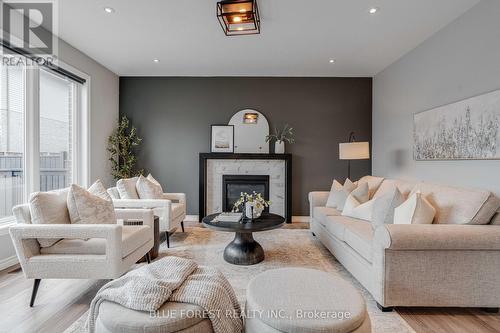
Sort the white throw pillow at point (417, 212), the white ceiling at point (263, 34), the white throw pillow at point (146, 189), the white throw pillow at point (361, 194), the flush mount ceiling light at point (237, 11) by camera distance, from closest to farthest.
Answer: the white throw pillow at point (417, 212) < the flush mount ceiling light at point (237, 11) < the white ceiling at point (263, 34) < the white throw pillow at point (361, 194) < the white throw pillow at point (146, 189)

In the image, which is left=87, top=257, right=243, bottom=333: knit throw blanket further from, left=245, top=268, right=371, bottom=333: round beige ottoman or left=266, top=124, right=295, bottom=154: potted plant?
left=266, top=124, right=295, bottom=154: potted plant

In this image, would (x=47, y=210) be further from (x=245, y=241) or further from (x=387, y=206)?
(x=387, y=206)

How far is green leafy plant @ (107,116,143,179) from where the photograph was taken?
473cm

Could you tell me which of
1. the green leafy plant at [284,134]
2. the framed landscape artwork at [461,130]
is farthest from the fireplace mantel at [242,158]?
the framed landscape artwork at [461,130]

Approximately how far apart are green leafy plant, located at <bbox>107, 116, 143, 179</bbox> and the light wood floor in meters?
2.58

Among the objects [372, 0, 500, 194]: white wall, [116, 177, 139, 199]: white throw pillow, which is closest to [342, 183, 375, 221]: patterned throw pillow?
[372, 0, 500, 194]: white wall

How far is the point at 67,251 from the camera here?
214 centimetres

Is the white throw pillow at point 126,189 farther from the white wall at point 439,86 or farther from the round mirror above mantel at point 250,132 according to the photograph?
the white wall at point 439,86

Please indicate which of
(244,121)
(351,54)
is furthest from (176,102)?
(351,54)

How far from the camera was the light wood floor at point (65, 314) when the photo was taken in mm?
1827

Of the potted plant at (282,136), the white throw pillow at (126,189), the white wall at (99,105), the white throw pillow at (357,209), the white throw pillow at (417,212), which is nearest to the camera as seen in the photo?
the white throw pillow at (417,212)

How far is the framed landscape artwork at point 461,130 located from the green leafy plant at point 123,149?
4.57 m

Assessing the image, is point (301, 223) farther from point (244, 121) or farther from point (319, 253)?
point (244, 121)

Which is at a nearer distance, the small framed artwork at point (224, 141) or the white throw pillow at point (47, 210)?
the white throw pillow at point (47, 210)
